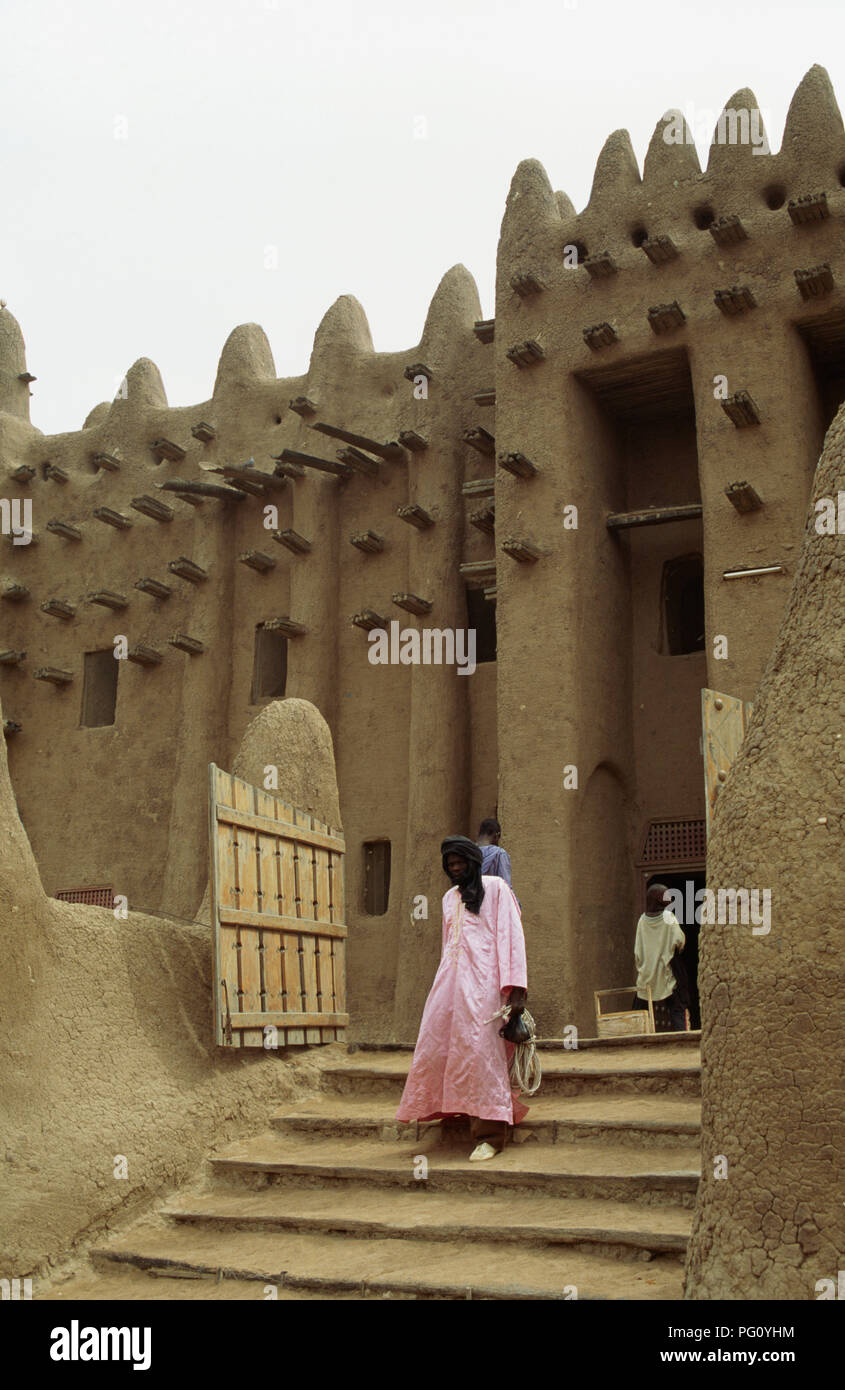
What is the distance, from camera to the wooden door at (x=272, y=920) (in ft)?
27.7

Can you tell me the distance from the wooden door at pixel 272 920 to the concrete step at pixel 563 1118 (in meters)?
0.53

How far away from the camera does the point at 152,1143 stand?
7633 mm

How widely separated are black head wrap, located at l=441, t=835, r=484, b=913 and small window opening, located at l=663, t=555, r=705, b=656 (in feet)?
25.8

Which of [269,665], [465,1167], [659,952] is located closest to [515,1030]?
[465,1167]

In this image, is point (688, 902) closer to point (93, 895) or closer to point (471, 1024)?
point (471, 1024)

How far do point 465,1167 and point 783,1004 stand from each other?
2.88 m

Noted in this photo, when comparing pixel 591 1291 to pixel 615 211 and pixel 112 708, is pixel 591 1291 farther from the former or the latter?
pixel 112 708

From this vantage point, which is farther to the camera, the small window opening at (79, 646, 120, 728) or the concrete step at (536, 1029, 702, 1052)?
the small window opening at (79, 646, 120, 728)

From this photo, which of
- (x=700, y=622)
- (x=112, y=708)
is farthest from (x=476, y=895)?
(x=112, y=708)

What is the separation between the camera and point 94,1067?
754 centimetres

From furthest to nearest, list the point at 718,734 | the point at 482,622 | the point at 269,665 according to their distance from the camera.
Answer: the point at 269,665 < the point at 482,622 < the point at 718,734

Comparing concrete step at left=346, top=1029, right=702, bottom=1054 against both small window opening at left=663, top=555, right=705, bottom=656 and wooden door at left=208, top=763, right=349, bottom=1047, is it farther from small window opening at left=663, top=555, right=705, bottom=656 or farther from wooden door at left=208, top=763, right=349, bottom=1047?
small window opening at left=663, top=555, right=705, bottom=656

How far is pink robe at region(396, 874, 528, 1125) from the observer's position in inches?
301

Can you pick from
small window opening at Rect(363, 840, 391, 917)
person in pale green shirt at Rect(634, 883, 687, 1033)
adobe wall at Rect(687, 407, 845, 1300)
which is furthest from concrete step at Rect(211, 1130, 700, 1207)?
small window opening at Rect(363, 840, 391, 917)
